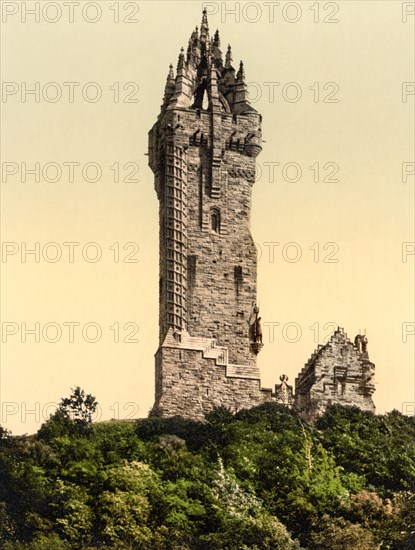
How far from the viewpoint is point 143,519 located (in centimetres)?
8700

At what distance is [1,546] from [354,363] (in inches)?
971

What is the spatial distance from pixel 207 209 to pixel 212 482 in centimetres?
1732

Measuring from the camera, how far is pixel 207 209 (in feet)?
336

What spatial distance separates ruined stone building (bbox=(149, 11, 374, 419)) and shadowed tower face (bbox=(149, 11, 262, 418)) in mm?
52

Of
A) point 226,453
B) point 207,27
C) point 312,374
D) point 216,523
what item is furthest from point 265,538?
point 207,27

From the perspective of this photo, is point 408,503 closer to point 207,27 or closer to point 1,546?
point 1,546

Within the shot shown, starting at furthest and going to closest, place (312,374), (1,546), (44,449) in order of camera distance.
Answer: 1. (312,374)
2. (44,449)
3. (1,546)

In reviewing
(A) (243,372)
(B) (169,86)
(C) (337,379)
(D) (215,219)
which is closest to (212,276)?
(D) (215,219)

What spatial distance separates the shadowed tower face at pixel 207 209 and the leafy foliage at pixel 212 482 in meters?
5.04

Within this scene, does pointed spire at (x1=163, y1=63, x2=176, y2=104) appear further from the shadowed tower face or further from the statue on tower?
the statue on tower

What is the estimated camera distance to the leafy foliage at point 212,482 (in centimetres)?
8594

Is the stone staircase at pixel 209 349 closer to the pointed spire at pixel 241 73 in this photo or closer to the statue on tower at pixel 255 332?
the statue on tower at pixel 255 332

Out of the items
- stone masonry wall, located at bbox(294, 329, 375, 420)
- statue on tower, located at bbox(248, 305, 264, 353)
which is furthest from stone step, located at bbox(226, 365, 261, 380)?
stone masonry wall, located at bbox(294, 329, 375, 420)

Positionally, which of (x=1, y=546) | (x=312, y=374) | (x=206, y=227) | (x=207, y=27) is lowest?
(x=1, y=546)
